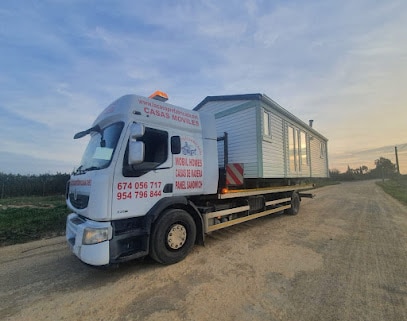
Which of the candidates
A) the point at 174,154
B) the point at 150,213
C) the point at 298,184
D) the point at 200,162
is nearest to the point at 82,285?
the point at 150,213

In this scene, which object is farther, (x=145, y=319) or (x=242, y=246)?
(x=242, y=246)

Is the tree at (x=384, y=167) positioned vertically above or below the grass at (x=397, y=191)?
above

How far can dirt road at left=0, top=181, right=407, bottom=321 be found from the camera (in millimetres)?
2617

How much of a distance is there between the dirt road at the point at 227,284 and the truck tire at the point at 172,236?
22 centimetres

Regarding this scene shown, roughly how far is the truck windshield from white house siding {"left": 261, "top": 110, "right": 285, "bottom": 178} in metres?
4.02

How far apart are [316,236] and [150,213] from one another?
4.38 meters

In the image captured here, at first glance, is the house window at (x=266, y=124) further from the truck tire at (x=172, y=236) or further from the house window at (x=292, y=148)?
the truck tire at (x=172, y=236)

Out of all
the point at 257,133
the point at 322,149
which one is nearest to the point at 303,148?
the point at 322,149

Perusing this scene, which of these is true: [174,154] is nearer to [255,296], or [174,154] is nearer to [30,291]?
[255,296]

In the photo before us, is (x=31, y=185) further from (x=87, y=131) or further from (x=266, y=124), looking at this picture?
(x=266, y=124)

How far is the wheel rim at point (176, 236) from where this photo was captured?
13.1 ft

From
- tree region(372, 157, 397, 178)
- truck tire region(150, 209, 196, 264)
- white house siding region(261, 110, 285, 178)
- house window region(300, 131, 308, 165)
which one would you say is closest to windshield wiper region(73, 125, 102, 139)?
truck tire region(150, 209, 196, 264)

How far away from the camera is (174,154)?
13.8 ft

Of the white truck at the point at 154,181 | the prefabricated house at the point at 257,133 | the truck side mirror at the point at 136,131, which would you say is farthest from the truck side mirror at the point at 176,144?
the prefabricated house at the point at 257,133
